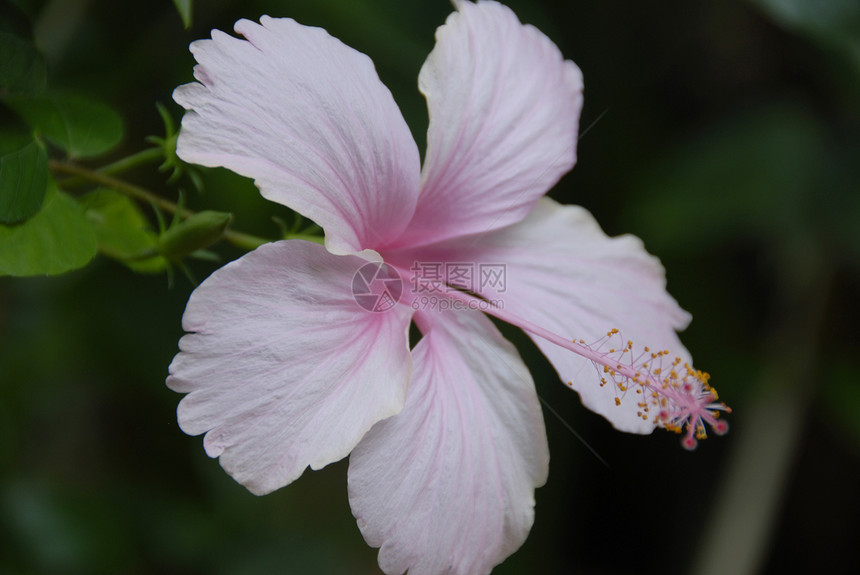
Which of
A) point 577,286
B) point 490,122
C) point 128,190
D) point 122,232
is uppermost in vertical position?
point 490,122

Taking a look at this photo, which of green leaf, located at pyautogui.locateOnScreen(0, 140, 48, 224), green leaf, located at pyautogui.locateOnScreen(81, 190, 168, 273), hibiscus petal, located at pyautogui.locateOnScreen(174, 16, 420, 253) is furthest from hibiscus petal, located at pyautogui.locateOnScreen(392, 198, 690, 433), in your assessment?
green leaf, located at pyautogui.locateOnScreen(0, 140, 48, 224)

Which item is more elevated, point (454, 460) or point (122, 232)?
point (454, 460)

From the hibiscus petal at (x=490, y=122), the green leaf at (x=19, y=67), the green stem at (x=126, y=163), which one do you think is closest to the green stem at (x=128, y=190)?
the green stem at (x=126, y=163)

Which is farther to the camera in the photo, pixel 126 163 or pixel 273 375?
pixel 126 163

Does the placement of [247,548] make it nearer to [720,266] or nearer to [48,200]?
[48,200]

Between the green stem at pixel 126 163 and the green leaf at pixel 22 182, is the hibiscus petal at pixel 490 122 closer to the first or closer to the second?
the green stem at pixel 126 163

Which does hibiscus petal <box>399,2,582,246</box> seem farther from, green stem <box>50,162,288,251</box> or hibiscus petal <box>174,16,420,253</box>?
green stem <box>50,162,288,251</box>

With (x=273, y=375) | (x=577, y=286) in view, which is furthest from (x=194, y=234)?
(x=577, y=286)

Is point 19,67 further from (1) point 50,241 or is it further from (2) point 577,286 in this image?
(2) point 577,286
